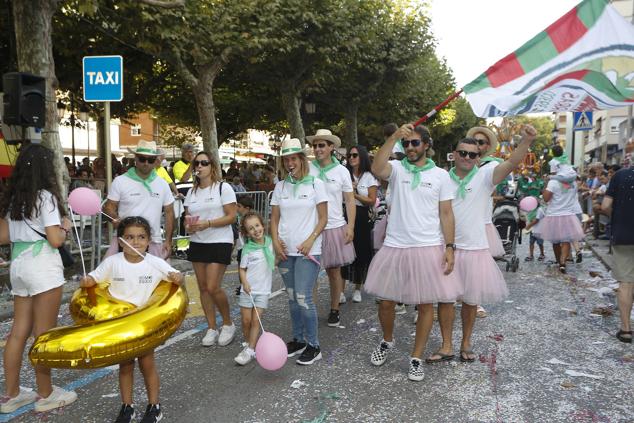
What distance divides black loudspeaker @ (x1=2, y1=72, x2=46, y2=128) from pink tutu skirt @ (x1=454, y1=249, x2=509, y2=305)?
493 cm

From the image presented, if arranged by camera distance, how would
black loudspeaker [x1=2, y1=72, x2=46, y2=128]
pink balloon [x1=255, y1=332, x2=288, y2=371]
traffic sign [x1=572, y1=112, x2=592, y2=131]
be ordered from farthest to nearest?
1. traffic sign [x1=572, y1=112, x2=592, y2=131]
2. black loudspeaker [x1=2, y1=72, x2=46, y2=128]
3. pink balloon [x1=255, y1=332, x2=288, y2=371]

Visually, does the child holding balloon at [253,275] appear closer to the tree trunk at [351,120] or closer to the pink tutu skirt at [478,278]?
the pink tutu skirt at [478,278]

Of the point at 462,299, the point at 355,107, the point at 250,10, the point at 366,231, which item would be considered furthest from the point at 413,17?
the point at 462,299

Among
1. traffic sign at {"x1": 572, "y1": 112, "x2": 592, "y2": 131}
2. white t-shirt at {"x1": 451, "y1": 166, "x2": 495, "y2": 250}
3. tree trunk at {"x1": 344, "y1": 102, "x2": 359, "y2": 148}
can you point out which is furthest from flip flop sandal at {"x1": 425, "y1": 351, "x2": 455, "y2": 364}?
tree trunk at {"x1": 344, "y1": 102, "x2": 359, "y2": 148}

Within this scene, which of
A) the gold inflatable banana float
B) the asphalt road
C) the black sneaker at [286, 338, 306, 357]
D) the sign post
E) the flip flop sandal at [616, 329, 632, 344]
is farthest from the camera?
the sign post

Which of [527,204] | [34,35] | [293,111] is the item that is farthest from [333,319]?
[293,111]

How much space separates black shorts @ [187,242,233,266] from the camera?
5.15 m

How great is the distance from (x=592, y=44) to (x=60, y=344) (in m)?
4.92

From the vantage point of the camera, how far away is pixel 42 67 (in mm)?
8383

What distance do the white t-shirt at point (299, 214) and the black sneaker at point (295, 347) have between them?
89 centimetres

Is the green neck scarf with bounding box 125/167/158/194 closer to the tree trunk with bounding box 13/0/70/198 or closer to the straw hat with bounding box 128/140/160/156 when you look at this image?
the straw hat with bounding box 128/140/160/156

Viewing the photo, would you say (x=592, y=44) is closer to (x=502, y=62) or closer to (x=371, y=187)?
(x=502, y=62)

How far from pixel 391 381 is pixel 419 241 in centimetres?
113

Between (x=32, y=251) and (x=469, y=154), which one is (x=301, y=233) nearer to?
(x=469, y=154)
